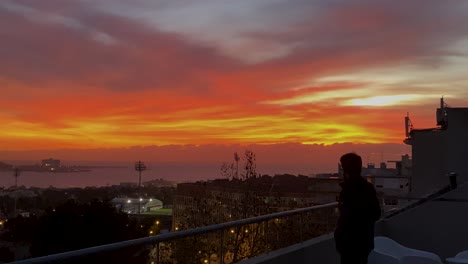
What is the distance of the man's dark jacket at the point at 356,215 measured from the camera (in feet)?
16.9

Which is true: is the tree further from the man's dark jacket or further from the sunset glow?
the man's dark jacket

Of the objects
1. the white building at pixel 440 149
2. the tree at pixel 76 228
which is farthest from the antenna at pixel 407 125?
the tree at pixel 76 228

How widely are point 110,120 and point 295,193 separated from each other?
19403 mm

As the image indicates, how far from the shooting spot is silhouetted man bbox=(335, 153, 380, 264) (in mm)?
5109

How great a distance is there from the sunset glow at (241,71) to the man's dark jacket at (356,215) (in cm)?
960

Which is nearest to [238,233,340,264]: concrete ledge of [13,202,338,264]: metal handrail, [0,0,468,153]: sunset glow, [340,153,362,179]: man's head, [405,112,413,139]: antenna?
[13,202,338,264]: metal handrail

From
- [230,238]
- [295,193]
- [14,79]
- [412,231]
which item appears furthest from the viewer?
[14,79]

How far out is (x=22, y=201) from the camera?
47906 millimetres

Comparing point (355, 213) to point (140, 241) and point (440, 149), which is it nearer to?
point (140, 241)

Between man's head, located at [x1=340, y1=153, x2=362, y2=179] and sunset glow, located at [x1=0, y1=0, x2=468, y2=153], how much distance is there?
954 cm

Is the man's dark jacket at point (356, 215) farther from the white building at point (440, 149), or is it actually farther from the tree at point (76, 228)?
the tree at point (76, 228)

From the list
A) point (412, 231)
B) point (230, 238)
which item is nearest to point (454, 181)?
point (412, 231)

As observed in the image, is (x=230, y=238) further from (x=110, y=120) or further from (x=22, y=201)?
(x=22, y=201)

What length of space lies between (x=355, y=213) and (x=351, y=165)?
448 millimetres
